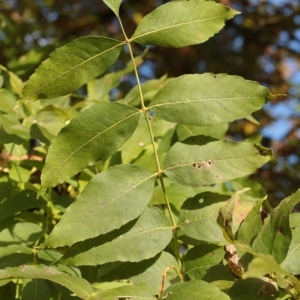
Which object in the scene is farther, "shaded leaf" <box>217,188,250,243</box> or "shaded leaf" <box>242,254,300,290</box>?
"shaded leaf" <box>217,188,250,243</box>

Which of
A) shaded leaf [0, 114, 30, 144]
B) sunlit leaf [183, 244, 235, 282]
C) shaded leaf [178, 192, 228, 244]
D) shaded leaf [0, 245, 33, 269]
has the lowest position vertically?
sunlit leaf [183, 244, 235, 282]

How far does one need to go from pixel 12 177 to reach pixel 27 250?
220mm

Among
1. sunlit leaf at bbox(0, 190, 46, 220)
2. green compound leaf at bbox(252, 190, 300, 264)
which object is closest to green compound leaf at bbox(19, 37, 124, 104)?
sunlit leaf at bbox(0, 190, 46, 220)

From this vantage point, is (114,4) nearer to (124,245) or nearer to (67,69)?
(67,69)

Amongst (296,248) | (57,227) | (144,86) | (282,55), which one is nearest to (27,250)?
(57,227)

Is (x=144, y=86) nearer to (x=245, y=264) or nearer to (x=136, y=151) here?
(x=136, y=151)

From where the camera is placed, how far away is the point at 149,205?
34.0 inches

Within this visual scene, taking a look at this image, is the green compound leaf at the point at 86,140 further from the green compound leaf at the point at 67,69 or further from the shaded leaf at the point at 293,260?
the shaded leaf at the point at 293,260

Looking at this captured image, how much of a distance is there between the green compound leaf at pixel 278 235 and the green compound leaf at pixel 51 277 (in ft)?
0.73

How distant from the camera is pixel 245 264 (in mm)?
710

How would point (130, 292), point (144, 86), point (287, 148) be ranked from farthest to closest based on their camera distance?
point (287, 148)
point (144, 86)
point (130, 292)

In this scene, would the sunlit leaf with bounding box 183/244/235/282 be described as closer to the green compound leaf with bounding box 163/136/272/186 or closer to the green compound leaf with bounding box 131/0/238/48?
the green compound leaf with bounding box 163/136/272/186

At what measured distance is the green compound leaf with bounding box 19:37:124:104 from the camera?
83 cm

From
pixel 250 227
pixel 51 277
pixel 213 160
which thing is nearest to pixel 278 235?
pixel 250 227
